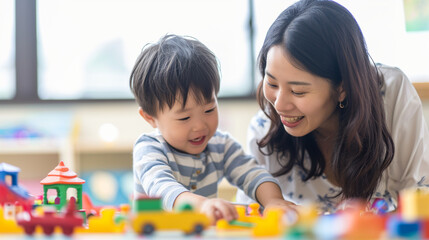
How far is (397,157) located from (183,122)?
544 millimetres

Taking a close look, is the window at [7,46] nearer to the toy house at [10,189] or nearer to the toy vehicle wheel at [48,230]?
the toy house at [10,189]

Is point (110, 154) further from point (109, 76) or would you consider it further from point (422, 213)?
point (422, 213)

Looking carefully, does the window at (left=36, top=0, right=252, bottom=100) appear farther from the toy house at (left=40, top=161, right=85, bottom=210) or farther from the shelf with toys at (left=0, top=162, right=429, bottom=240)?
the shelf with toys at (left=0, top=162, right=429, bottom=240)

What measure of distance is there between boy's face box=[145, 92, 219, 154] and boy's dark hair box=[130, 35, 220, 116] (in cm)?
1

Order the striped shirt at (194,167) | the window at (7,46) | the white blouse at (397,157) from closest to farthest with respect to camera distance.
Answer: the striped shirt at (194,167) < the white blouse at (397,157) < the window at (7,46)

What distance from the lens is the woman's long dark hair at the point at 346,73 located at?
1.02m

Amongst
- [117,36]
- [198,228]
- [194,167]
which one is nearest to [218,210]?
[198,228]

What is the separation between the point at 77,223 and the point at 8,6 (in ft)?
9.18

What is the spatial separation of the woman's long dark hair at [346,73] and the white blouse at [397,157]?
6 cm

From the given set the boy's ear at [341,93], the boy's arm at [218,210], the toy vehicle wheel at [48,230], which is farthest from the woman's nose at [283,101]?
the toy vehicle wheel at [48,230]

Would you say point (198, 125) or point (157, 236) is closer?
point (157, 236)

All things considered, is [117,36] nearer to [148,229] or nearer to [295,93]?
[295,93]

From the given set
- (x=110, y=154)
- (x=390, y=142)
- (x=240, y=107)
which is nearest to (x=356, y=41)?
(x=390, y=142)

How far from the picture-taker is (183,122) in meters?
1.05
